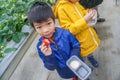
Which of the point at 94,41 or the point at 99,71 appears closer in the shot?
the point at 94,41

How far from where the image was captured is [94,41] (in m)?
2.21

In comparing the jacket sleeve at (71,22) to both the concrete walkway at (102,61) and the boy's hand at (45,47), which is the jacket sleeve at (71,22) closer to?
the boy's hand at (45,47)

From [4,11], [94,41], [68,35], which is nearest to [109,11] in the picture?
[4,11]

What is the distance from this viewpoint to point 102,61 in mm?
2684

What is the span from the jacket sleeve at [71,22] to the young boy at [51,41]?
158mm

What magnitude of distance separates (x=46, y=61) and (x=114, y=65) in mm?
1111

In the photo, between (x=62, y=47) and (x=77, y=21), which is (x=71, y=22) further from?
(x=62, y=47)

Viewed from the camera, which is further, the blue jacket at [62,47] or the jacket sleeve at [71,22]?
the jacket sleeve at [71,22]

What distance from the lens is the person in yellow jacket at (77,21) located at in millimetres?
1960

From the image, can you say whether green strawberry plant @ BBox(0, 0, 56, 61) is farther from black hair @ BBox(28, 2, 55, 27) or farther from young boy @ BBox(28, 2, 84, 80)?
black hair @ BBox(28, 2, 55, 27)

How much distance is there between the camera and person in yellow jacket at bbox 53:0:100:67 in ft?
6.43

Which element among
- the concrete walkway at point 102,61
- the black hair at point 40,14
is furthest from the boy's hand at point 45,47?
the concrete walkway at point 102,61

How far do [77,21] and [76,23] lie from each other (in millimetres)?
19

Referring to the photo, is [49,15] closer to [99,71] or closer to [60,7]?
[60,7]
